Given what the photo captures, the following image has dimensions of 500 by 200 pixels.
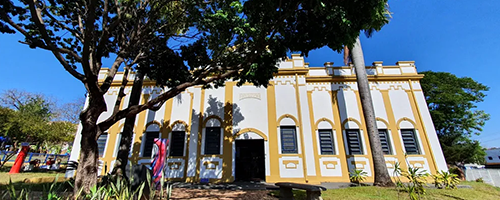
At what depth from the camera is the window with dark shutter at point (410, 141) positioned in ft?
36.4

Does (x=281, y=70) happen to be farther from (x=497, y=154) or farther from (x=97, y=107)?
(x=497, y=154)

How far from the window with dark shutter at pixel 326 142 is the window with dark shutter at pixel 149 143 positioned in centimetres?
892

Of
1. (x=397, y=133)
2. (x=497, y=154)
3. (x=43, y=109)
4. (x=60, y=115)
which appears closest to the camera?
(x=397, y=133)

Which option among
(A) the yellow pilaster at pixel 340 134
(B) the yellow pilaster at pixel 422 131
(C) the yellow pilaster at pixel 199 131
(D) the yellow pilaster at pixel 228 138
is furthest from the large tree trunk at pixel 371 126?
(C) the yellow pilaster at pixel 199 131

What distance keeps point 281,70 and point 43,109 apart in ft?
85.9

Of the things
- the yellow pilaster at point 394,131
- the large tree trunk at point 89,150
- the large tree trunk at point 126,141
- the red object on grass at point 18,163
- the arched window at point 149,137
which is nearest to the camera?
the large tree trunk at point 89,150

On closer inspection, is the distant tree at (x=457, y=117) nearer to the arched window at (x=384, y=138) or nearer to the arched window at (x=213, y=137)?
the arched window at (x=384, y=138)

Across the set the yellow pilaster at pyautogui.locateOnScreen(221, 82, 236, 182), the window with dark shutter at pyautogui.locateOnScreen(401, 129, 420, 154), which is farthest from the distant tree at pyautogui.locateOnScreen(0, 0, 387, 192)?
the window with dark shutter at pyautogui.locateOnScreen(401, 129, 420, 154)

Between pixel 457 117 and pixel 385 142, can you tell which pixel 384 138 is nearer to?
pixel 385 142

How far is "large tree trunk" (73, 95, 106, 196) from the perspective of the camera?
5234 millimetres

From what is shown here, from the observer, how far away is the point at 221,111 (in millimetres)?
11586

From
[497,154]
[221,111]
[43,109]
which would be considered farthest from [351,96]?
[497,154]

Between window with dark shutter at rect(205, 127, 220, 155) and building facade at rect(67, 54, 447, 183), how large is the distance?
2.0 inches

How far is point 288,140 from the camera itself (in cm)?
1086
